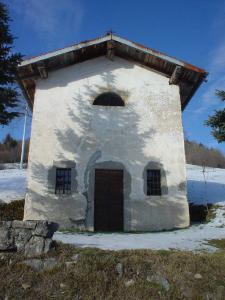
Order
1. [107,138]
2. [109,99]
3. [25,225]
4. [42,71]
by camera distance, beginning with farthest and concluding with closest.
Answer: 1. [109,99]
2. [42,71]
3. [107,138]
4. [25,225]

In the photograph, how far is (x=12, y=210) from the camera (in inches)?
507

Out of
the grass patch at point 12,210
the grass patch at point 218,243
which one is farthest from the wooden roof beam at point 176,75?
the grass patch at point 12,210

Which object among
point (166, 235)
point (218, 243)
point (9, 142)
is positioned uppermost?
point (9, 142)

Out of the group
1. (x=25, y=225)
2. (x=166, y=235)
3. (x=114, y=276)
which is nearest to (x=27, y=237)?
(x=25, y=225)

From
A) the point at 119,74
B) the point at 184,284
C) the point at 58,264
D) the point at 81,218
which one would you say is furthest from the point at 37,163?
the point at 184,284

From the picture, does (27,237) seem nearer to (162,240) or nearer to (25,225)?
(25,225)

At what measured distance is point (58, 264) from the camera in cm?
655

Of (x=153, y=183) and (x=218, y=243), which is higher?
(x=153, y=183)

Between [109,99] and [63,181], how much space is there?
4.11 meters

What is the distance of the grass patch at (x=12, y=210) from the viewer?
41.0 feet

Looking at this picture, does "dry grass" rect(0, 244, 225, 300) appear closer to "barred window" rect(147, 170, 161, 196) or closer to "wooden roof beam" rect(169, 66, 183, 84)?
"barred window" rect(147, 170, 161, 196)

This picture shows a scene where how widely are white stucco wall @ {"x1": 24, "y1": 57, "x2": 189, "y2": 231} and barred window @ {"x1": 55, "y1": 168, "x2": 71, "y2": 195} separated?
35 cm

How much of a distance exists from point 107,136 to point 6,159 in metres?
39.6

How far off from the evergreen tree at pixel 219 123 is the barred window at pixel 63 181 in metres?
5.74
